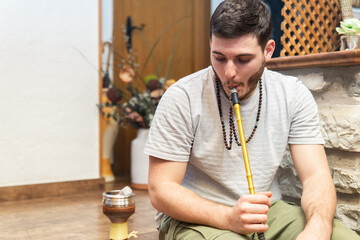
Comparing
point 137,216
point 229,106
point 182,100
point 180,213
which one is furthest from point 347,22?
point 137,216

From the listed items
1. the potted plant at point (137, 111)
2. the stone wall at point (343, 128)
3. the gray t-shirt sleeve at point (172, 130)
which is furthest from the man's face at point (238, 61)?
the potted plant at point (137, 111)

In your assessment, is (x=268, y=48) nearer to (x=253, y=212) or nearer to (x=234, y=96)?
(x=234, y=96)

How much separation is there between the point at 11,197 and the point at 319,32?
2.06m

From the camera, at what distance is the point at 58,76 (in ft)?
9.93

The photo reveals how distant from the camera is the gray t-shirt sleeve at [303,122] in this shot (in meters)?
1.41

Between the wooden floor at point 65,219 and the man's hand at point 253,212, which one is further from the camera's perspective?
the wooden floor at point 65,219

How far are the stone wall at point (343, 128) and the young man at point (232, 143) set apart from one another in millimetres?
285

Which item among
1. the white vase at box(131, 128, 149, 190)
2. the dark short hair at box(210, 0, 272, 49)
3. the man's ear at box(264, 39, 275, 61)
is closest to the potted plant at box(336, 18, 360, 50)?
the man's ear at box(264, 39, 275, 61)

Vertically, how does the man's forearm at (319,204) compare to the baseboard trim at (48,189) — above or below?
above

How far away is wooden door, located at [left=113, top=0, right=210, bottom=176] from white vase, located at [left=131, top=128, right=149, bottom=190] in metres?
0.69

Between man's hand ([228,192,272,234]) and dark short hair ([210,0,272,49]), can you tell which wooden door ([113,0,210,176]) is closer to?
dark short hair ([210,0,272,49])

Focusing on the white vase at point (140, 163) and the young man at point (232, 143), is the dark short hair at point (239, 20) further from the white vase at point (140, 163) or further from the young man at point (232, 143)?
the white vase at point (140, 163)

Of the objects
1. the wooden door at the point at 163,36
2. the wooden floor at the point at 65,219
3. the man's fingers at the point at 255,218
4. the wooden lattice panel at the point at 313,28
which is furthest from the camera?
the wooden door at the point at 163,36

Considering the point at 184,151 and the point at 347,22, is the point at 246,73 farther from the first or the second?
the point at 347,22
